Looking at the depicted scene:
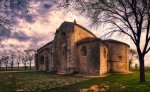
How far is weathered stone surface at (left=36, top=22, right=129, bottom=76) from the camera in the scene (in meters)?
42.2

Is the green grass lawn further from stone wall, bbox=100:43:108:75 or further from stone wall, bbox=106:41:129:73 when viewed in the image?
stone wall, bbox=106:41:129:73

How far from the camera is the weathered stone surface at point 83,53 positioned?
138 feet

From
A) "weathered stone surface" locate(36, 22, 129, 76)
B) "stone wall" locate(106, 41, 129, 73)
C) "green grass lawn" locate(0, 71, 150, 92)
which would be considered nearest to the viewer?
"green grass lawn" locate(0, 71, 150, 92)

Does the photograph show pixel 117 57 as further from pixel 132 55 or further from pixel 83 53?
pixel 132 55

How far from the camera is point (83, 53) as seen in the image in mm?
44469

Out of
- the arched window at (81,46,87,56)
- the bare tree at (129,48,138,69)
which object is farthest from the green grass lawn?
the bare tree at (129,48,138,69)

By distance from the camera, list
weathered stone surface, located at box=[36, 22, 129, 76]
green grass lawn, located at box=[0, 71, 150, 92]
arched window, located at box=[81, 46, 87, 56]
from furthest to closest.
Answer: arched window, located at box=[81, 46, 87, 56], weathered stone surface, located at box=[36, 22, 129, 76], green grass lawn, located at box=[0, 71, 150, 92]

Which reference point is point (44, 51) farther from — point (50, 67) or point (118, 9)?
point (118, 9)

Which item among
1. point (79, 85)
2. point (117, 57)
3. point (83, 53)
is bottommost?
point (79, 85)

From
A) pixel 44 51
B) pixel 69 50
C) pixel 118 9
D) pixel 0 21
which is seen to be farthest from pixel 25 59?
pixel 0 21

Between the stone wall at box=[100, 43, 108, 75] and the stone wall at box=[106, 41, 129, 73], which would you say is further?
the stone wall at box=[106, 41, 129, 73]

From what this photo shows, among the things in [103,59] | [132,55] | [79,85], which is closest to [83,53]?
[103,59]

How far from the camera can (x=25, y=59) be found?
8625cm

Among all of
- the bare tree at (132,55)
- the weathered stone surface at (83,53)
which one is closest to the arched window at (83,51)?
the weathered stone surface at (83,53)
